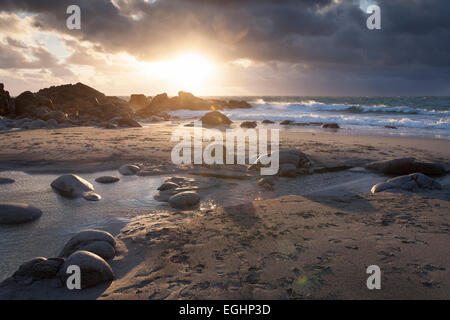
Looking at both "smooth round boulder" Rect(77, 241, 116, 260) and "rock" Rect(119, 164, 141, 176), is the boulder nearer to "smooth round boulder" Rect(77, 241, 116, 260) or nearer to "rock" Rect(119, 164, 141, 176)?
"smooth round boulder" Rect(77, 241, 116, 260)

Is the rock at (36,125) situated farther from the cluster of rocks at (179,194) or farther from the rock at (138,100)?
the rock at (138,100)

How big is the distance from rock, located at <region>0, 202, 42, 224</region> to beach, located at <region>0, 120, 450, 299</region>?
0.86 m

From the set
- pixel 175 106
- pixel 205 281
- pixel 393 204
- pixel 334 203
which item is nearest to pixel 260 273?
pixel 205 281

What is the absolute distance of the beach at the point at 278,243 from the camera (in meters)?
2.52

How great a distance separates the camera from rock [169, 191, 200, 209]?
16.1ft

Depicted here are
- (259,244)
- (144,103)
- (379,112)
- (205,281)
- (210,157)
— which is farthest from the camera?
(144,103)

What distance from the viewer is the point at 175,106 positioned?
43.0 meters

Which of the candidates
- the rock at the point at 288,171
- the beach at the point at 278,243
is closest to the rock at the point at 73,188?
the beach at the point at 278,243

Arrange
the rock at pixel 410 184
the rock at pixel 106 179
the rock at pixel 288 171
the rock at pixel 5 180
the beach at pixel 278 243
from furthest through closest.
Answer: the rock at pixel 288 171
the rock at pixel 106 179
the rock at pixel 5 180
the rock at pixel 410 184
the beach at pixel 278 243

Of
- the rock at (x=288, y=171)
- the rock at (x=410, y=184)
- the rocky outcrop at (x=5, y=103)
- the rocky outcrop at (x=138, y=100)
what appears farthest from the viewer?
the rocky outcrop at (x=138, y=100)

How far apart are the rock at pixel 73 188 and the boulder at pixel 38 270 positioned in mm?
2449

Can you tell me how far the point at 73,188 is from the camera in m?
5.40
